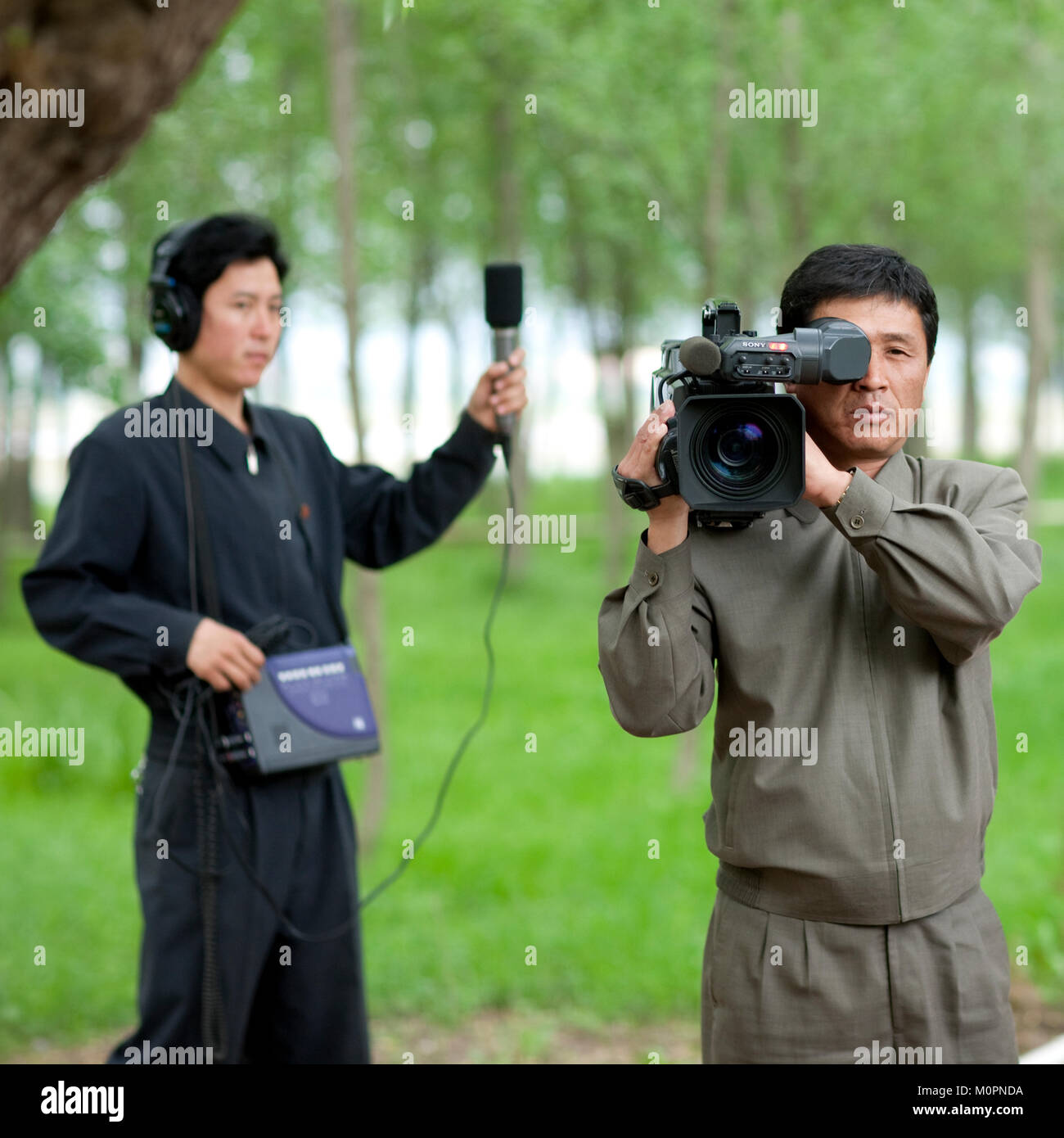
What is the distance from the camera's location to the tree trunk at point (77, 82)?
2043 mm

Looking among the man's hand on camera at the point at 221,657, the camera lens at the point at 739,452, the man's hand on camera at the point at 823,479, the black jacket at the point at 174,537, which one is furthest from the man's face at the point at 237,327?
the man's hand on camera at the point at 823,479

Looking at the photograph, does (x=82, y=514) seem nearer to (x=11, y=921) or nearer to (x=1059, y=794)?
(x=11, y=921)

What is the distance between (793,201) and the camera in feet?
25.7

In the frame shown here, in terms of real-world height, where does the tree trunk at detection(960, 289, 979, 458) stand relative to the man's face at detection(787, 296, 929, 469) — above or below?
above

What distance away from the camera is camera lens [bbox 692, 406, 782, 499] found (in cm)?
205

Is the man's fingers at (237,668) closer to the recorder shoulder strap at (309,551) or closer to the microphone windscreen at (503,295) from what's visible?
the recorder shoulder strap at (309,551)

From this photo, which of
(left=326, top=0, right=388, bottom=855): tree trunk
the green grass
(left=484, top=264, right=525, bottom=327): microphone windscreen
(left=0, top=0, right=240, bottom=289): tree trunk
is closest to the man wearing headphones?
(left=484, top=264, right=525, bottom=327): microphone windscreen

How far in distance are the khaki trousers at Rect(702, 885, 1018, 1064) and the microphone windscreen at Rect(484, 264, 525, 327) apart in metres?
1.58

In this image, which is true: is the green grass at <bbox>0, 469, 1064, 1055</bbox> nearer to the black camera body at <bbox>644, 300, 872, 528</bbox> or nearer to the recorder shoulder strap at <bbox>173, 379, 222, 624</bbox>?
the recorder shoulder strap at <bbox>173, 379, 222, 624</bbox>

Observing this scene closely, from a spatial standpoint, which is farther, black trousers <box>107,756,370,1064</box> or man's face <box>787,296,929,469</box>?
black trousers <box>107,756,370,1064</box>

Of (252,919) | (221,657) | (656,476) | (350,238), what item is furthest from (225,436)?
(350,238)

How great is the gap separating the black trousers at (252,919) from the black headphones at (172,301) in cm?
105

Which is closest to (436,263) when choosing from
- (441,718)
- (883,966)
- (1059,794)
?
(441,718)

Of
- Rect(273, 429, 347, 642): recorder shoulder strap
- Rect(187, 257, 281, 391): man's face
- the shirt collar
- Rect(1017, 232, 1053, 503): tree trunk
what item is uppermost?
Rect(1017, 232, 1053, 503): tree trunk
